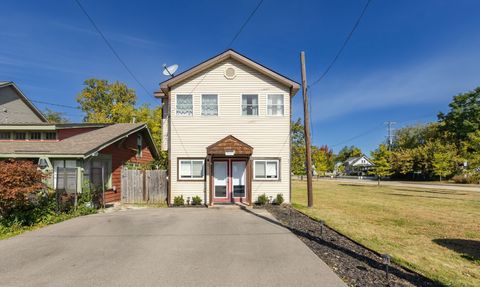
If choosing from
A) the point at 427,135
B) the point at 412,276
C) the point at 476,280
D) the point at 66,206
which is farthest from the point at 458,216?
the point at 427,135

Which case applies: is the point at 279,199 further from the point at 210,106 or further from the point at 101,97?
the point at 101,97

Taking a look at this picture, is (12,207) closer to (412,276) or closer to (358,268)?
(358,268)

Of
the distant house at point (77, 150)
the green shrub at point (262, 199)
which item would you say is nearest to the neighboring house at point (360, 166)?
the green shrub at point (262, 199)

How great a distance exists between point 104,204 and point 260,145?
925 cm

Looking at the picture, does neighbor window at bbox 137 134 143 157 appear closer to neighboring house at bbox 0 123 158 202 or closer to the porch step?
neighboring house at bbox 0 123 158 202

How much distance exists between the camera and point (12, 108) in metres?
25.4

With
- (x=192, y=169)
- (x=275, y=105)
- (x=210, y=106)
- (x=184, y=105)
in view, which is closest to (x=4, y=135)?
(x=184, y=105)

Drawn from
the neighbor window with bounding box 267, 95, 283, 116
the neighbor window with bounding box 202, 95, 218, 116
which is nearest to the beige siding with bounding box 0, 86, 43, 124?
the neighbor window with bounding box 202, 95, 218, 116

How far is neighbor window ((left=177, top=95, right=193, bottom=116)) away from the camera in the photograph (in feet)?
48.0

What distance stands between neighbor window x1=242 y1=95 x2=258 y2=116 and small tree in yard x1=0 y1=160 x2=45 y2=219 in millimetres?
10131

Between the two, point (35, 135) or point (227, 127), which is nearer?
point (227, 127)

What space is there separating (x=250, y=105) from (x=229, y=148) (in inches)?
118

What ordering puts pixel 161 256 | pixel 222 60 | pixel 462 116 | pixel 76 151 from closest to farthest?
pixel 161 256 < pixel 76 151 < pixel 222 60 < pixel 462 116

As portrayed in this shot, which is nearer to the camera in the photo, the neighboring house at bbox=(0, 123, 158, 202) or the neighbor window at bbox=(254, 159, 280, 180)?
the neighboring house at bbox=(0, 123, 158, 202)
